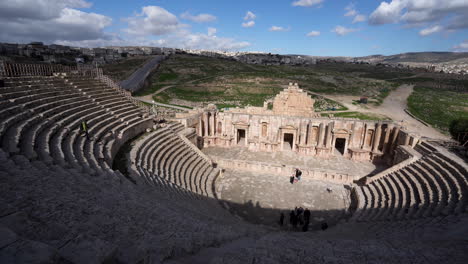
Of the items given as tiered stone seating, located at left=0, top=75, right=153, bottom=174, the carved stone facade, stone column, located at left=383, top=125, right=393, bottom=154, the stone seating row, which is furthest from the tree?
tiered stone seating, located at left=0, top=75, right=153, bottom=174

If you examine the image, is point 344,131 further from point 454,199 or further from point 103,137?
point 103,137

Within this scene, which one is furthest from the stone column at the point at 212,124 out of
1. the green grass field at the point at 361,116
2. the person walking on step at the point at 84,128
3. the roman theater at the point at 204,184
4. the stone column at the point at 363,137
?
the green grass field at the point at 361,116

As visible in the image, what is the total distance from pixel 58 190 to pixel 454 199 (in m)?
18.1

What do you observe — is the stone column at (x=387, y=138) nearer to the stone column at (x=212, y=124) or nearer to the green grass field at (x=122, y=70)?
the stone column at (x=212, y=124)

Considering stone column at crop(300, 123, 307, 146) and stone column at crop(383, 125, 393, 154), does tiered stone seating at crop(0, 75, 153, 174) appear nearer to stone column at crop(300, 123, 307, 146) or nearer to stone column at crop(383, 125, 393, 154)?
stone column at crop(300, 123, 307, 146)

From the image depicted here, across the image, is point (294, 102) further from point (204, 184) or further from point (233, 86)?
point (233, 86)

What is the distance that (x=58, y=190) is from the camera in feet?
24.2

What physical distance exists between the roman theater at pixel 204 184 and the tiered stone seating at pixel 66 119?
4.1 inches

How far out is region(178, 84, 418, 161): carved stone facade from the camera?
76.9 ft

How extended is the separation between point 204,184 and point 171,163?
297cm

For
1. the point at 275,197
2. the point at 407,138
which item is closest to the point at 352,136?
the point at 407,138

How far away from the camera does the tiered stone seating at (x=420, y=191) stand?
1275 cm

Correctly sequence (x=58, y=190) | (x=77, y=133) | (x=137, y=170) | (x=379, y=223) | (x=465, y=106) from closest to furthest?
(x=58, y=190) → (x=379, y=223) → (x=137, y=170) → (x=77, y=133) → (x=465, y=106)

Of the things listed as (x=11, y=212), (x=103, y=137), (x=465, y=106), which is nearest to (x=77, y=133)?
(x=103, y=137)
